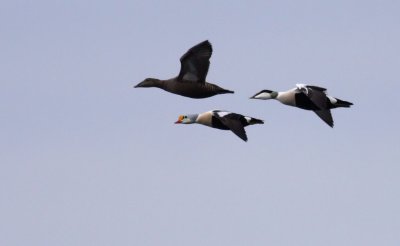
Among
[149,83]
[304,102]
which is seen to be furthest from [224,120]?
[149,83]

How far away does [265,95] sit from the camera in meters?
77.4

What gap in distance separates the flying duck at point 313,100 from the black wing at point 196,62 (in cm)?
332

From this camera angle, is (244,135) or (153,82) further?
(153,82)

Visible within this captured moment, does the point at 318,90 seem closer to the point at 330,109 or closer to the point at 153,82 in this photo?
the point at 330,109

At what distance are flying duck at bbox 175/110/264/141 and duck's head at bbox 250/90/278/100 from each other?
153 centimetres

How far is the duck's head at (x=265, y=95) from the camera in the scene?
76.6 meters

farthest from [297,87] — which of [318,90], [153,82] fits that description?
[153,82]

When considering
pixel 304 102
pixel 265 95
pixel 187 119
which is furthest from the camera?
pixel 187 119

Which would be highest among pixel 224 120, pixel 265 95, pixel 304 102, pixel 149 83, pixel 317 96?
pixel 317 96

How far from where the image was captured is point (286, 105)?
7581 cm

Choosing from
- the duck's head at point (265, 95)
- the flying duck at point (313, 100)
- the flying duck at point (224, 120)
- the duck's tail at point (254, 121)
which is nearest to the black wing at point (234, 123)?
the flying duck at point (224, 120)

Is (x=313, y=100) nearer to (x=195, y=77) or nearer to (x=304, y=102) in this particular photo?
(x=304, y=102)

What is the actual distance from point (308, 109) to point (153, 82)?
6.49 m

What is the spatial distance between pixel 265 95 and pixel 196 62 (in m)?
Answer: 4.08
